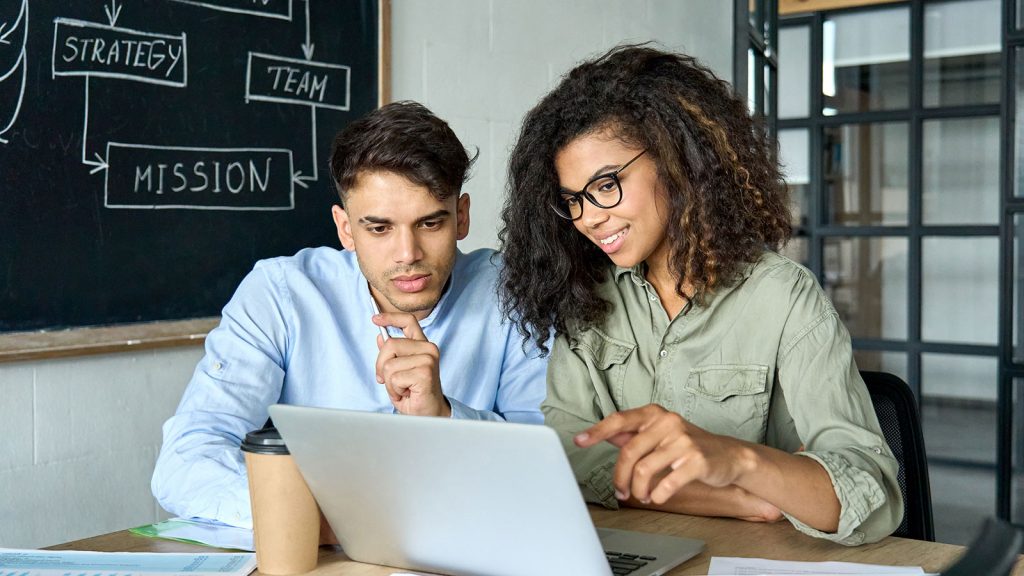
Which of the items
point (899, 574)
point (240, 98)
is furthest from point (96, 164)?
point (899, 574)

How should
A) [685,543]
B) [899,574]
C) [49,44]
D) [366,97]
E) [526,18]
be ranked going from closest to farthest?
[899,574], [685,543], [49,44], [366,97], [526,18]

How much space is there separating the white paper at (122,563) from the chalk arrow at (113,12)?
99 cm

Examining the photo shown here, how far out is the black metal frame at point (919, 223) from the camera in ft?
11.7

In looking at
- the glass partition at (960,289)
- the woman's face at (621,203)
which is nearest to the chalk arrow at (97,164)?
the woman's face at (621,203)

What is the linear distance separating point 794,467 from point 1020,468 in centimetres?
307

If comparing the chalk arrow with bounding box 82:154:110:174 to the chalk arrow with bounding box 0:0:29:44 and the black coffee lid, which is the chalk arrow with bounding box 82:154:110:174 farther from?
the black coffee lid

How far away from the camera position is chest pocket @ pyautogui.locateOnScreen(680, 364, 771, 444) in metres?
1.40

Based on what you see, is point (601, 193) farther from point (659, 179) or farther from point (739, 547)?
point (739, 547)

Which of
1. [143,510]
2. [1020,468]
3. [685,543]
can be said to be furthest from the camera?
[1020,468]

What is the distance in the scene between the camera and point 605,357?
4.93 ft

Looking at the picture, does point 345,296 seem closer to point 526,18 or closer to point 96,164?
point 96,164

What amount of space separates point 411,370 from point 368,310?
52 centimetres

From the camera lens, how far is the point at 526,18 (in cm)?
269

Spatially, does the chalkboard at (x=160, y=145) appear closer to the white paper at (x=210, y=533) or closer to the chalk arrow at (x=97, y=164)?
the chalk arrow at (x=97, y=164)
